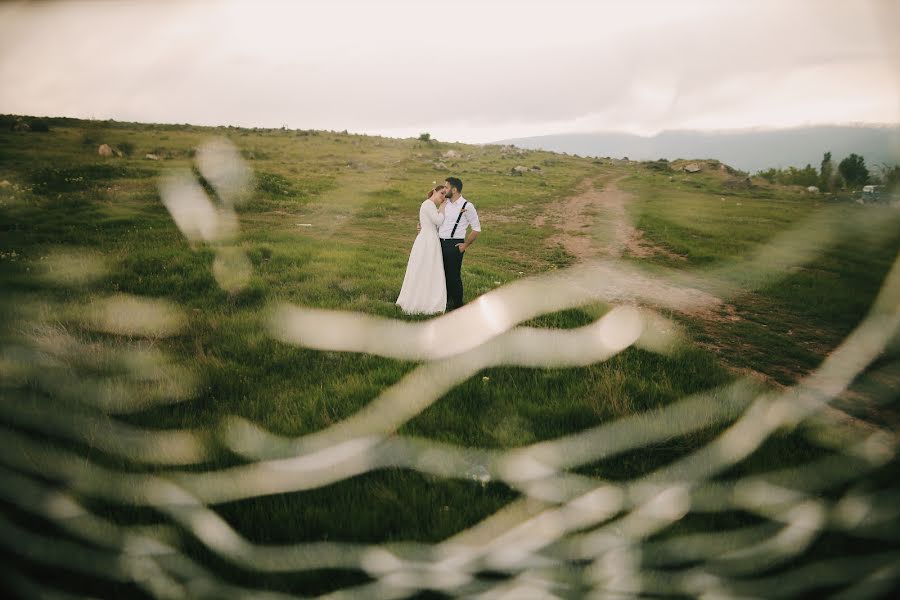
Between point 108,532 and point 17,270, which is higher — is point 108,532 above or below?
below

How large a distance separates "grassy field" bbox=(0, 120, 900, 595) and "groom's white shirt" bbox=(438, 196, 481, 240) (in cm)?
151

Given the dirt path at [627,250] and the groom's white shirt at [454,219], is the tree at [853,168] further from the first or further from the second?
the groom's white shirt at [454,219]

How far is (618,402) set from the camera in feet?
13.9

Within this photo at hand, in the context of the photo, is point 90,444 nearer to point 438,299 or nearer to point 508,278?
point 438,299

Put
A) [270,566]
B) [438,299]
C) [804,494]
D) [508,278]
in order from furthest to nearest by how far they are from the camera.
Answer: [508,278], [438,299], [804,494], [270,566]

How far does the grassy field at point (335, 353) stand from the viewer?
291 centimetres

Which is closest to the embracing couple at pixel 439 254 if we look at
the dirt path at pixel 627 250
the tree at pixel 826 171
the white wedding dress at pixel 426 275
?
the white wedding dress at pixel 426 275

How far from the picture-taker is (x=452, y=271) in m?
7.65

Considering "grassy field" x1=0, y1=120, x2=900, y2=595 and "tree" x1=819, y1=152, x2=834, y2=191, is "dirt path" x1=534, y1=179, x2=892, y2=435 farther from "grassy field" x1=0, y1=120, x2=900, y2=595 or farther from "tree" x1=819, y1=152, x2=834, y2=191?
"tree" x1=819, y1=152, x2=834, y2=191

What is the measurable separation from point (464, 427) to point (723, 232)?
62.4ft

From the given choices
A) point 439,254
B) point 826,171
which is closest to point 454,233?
point 439,254

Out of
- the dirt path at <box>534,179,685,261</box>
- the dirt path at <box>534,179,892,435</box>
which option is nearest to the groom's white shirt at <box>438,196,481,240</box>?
the dirt path at <box>534,179,892,435</box>

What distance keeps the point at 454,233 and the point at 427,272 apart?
0.93 meters

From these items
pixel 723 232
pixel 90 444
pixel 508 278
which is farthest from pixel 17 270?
pixel 723 232
